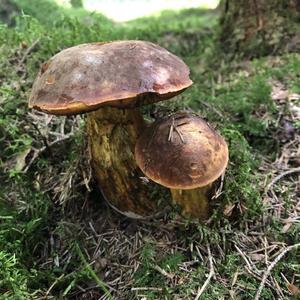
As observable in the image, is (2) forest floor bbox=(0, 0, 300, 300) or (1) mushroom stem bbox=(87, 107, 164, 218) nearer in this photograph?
(2) forest floor bbox=(0, 0, 300, 300)

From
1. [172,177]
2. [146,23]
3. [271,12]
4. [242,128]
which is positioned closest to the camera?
[172,177]

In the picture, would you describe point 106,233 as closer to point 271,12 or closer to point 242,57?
point 242,57

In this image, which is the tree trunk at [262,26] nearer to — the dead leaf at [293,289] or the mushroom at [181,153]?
the mushroom at [181,153]

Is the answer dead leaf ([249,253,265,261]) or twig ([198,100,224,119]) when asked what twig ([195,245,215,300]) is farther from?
twig ([198,100,224,119])

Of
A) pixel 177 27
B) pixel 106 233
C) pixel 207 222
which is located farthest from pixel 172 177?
pixel 177 27

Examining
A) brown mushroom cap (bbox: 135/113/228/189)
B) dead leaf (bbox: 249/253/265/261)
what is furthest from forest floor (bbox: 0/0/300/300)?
brown mushroom cap (bbox: 135/113/228/189)

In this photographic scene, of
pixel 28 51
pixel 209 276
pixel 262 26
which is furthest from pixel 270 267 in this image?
pixel 28 51
